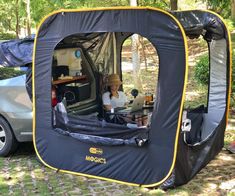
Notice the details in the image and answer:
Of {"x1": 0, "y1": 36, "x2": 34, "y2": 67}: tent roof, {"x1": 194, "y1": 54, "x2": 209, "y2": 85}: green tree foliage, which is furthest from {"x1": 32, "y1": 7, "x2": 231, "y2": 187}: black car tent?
{"x1": 194, "y1": 54, "x2": 209, "y2": 85}: green tree foliage

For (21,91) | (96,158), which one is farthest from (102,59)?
(96,158)

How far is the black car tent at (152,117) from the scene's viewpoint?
4.67 metres

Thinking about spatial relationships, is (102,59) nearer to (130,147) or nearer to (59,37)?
(59,37)

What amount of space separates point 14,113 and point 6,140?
41cm

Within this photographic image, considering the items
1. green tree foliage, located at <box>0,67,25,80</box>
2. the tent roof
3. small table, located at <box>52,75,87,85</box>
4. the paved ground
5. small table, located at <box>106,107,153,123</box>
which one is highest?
the tent roof

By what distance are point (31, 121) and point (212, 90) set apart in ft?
8.52

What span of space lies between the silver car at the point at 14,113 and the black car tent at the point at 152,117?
1.12ft

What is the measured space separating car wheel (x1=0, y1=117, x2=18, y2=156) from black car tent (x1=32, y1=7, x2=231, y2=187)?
0.52 metres

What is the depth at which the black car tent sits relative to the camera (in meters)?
4.67

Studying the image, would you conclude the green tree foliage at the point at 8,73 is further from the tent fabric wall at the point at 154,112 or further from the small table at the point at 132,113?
the small table at the point at 132,113

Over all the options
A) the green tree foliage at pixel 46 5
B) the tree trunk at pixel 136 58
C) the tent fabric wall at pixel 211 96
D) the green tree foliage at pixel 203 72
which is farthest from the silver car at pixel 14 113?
the tree trunk at pixel 136 58

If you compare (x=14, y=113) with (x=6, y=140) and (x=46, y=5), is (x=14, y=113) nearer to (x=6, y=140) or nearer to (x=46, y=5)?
(x=6, y=140)

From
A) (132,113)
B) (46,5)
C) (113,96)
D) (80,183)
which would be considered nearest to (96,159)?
(80,183)

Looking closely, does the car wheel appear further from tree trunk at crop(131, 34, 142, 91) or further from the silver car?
tree trunk at crop(131, 34, 142, 91)
